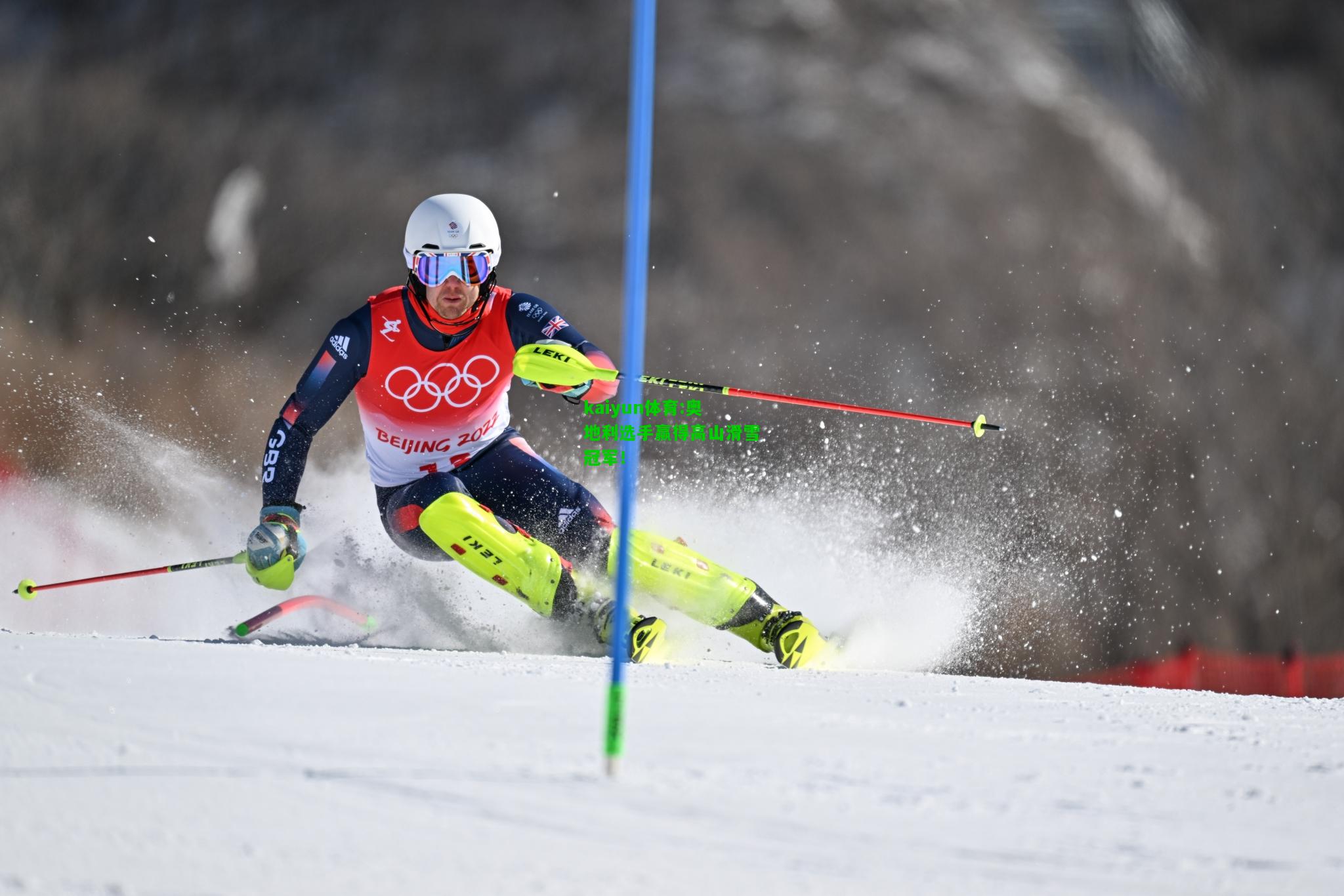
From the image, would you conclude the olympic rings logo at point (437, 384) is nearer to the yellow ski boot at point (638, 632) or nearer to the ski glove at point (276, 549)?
the ski glove at point (276, 549)

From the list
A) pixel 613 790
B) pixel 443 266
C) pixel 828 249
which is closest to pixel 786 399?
pixel 443 266

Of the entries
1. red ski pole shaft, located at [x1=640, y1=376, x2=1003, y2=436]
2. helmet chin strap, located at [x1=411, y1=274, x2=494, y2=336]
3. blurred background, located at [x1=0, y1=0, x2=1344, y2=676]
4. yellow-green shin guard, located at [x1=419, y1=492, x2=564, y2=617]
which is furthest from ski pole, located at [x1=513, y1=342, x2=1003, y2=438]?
blurred background, located at [x1=0, y1=0, x2=1344, y2=676]

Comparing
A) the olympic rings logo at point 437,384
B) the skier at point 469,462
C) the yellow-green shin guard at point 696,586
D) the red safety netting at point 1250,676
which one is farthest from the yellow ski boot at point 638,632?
the red safety netting at point 1250,676

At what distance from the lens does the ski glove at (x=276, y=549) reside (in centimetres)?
429

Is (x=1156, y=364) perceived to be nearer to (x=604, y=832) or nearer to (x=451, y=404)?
(x=451, y=404)

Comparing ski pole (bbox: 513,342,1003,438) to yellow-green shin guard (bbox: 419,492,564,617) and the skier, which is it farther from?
yellow-green shin guard (bbox: 419,492,564,617)

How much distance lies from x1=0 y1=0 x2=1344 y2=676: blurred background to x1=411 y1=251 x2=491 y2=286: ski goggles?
7.04 ft

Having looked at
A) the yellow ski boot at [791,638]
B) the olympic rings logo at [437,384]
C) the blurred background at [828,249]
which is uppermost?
the olympic rings logo at [437,384]

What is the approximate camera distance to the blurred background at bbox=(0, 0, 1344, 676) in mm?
14133

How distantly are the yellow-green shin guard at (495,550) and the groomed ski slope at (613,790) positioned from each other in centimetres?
92

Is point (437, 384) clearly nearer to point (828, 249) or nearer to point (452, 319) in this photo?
point (452, 319)

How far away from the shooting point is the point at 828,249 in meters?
25.7

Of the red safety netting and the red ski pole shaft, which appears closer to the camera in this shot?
the red ski pole shaft

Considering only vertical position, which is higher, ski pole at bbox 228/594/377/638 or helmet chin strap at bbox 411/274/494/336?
helmet chin strap at bbox 411/274/494/336
